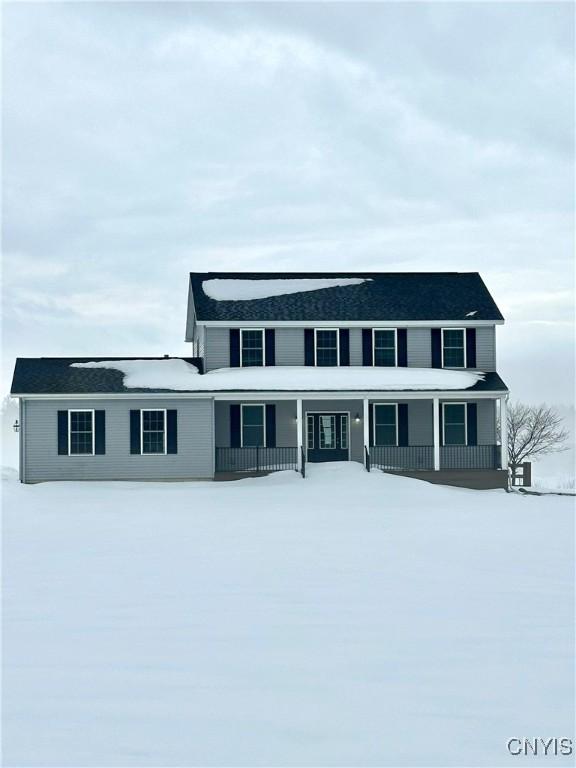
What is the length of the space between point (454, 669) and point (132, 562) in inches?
269

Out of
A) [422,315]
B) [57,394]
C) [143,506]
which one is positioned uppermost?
[422,315]

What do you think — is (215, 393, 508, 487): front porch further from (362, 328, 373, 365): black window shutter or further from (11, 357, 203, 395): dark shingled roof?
(11, 357, 203, 395): dark shingled roof

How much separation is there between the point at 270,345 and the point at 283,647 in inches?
932

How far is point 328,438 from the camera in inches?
1237

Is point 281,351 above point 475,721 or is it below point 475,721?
above

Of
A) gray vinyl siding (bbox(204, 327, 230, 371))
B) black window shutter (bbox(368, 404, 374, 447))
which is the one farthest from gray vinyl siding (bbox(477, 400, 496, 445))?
gray vinyl siding (bbox(204, 327, 230, 371))

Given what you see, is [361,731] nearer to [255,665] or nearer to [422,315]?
[255,665]

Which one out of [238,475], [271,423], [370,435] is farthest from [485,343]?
[238,475]

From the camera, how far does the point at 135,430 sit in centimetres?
2908

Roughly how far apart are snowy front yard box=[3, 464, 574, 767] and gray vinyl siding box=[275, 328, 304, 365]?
14.9 meters

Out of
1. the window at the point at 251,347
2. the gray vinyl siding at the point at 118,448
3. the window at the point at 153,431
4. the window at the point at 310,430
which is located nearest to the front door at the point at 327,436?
the window at the point at 310,430

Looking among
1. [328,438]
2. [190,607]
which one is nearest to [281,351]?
[328,438]

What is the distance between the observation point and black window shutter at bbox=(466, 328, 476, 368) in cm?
3186

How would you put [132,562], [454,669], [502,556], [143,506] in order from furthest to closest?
[143,506], [502,556], [132,562], [454,669]
